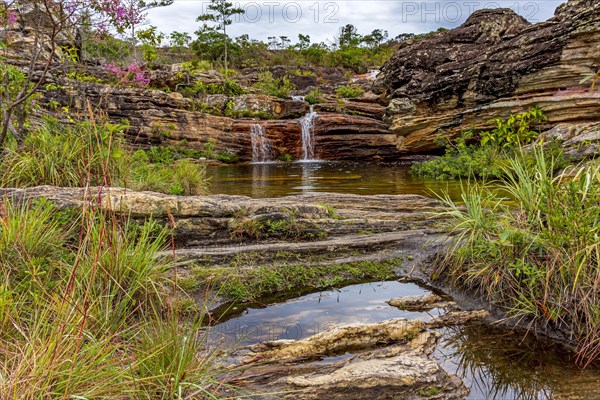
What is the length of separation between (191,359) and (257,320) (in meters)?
1.54

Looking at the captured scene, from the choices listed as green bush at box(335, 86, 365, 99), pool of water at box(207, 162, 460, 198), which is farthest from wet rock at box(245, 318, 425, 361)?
green bush at box(335, 86, 365, 99)

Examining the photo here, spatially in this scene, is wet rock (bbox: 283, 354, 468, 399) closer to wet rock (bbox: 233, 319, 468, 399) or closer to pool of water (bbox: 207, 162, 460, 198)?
wet rock (bbox: 233, 319, 468, 399)

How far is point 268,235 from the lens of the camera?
516 cm

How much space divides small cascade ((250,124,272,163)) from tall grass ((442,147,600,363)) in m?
16.1

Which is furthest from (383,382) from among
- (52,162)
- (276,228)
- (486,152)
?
(486,152)

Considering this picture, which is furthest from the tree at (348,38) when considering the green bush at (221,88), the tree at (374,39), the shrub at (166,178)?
the shrub at (166,178)

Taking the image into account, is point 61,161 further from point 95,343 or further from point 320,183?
point 320,183

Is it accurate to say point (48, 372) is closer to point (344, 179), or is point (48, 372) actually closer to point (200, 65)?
point (344, 179)

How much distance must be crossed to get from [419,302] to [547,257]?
3.73 ft

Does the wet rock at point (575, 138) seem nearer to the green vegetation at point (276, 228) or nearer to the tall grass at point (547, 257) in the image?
the tall grass at point (547, 257)

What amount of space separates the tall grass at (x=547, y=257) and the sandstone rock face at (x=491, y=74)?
9797mm

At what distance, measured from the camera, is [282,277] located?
14.3 ft

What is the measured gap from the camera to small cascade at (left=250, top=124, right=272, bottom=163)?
64.4 feet

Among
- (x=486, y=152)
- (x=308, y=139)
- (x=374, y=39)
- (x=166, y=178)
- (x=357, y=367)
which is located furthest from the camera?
(x=374, y=39)
